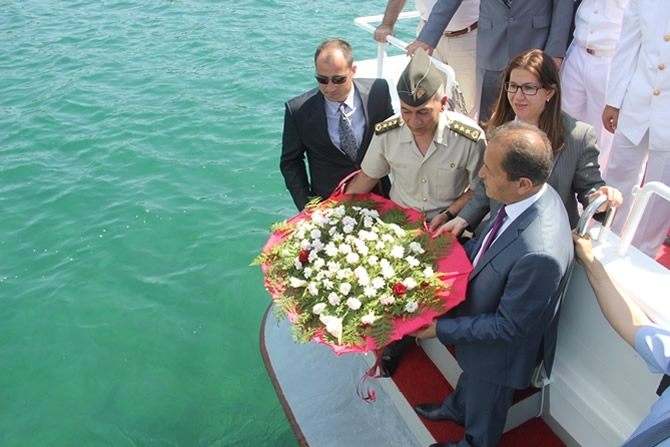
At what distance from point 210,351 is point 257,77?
6726 mm

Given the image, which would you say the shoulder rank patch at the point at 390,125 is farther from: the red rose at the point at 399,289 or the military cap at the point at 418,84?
the red rose at the point at 399,289

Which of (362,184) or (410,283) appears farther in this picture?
(362,184)

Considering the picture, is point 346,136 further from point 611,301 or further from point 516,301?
point 611,301

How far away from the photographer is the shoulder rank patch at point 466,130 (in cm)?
332

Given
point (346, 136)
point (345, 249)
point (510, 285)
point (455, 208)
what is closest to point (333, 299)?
point (345, 249)

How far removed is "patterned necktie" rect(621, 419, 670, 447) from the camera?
1792mm

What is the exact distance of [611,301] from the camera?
2535 mm

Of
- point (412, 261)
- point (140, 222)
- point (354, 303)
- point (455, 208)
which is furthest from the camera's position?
point (140, 222)

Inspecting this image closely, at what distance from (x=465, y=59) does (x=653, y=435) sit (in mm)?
4059

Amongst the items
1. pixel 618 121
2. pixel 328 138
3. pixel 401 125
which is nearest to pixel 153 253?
pixel 328 138

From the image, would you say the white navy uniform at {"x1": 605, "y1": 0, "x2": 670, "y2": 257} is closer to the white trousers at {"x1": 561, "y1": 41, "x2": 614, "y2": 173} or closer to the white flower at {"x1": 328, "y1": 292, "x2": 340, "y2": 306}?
the white trousers at {"x1": 561, "y1": 41, "x2": 614, "y2": 173}

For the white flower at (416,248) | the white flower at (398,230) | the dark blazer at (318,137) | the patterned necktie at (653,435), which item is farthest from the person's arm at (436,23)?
the patterned necktie at (653,435)

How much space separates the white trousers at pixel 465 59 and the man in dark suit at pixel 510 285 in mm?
2708

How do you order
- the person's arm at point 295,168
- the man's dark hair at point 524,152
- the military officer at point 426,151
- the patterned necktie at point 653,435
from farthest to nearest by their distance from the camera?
the person's arm at point 295,168 < the military officer at point 426,151 < the man's dark hair at point 524,152 < the patterned necktie at point 653,435
